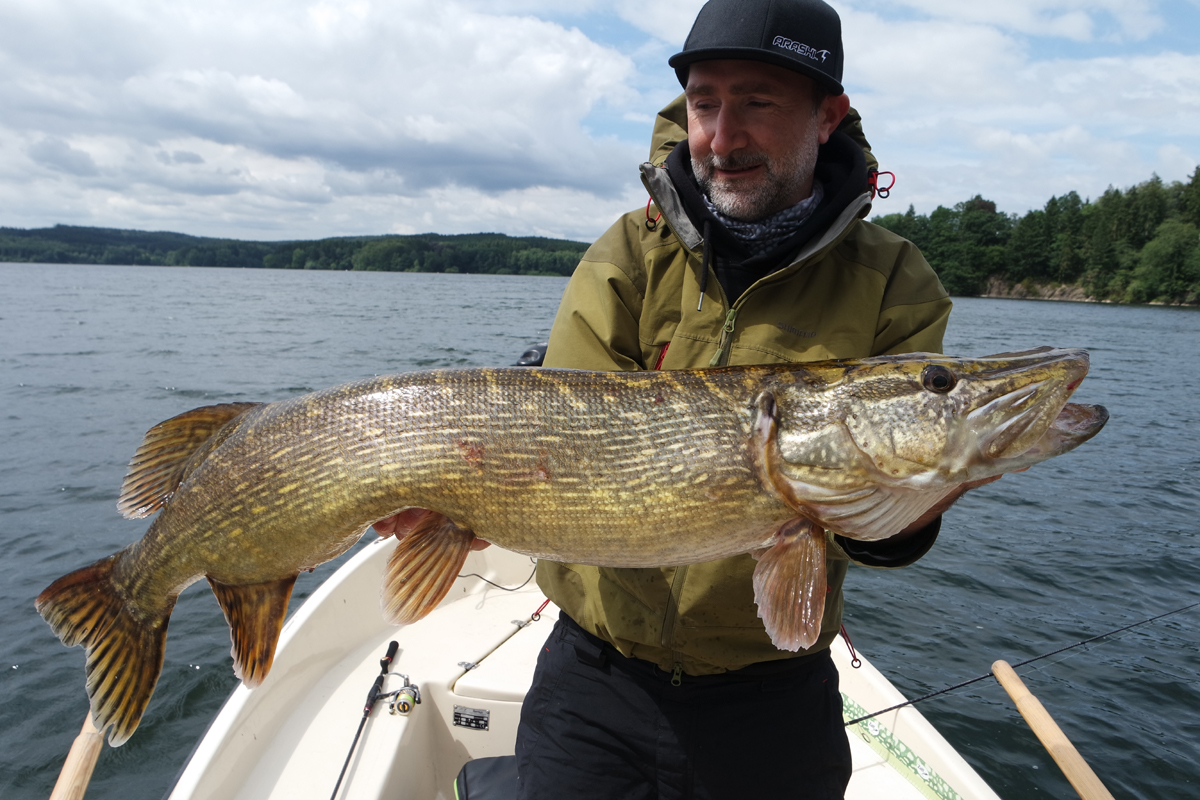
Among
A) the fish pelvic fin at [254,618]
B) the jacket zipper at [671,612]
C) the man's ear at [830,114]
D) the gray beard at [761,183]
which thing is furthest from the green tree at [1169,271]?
the fish pelvic fin at [254,618]

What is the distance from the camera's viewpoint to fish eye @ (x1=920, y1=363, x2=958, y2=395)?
6.38 ft

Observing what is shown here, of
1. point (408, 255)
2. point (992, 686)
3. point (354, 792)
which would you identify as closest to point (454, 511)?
point (354, 792)

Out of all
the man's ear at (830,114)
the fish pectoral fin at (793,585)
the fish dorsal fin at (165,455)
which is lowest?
the fish pectoral fin at (793,585)

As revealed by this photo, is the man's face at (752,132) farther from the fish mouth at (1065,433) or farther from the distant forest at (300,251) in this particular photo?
the distant forest at (300,251)

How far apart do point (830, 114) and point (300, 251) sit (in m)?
120

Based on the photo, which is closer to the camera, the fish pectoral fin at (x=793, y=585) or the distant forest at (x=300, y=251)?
the fish pectoral fin at (x=793, y=585)

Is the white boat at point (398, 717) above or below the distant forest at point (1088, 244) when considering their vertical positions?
below

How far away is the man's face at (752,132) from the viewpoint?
7.50 ft

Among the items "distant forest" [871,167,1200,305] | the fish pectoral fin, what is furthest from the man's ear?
"distant forest" [871,167,1200,305]

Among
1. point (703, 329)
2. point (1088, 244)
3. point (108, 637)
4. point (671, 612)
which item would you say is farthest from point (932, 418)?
point (1088, 244)

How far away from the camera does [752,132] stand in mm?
2303

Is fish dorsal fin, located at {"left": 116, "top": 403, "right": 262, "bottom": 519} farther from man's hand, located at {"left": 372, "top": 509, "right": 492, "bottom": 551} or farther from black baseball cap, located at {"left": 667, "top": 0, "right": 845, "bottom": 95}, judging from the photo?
black baseball cap, located at {"left": 667, "top": 0, "right": 845, "bottom": 95}

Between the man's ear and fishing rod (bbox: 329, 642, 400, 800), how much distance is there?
10.3 ft

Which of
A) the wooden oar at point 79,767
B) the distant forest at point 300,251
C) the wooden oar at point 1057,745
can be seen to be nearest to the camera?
the wooden oar at point 79,767
